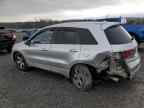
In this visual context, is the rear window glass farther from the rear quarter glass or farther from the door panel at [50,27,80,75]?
the door panel at [50,27,80,75]

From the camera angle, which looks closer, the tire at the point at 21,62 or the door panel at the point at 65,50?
the door panel at the point at 65,50

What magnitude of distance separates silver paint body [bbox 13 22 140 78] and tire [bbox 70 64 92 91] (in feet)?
0.47

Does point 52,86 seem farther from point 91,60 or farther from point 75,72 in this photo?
point 91,60

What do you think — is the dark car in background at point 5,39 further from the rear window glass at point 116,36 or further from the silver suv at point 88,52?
the rear window glass at point 116,36

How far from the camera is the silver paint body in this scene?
5.40m

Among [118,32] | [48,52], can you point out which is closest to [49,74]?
[48,52]

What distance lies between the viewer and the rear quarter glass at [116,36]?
217 inches

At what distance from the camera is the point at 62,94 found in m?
5.74

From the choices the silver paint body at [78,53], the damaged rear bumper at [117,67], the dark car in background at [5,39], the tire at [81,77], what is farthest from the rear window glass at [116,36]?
the dark car in background at [5,39]

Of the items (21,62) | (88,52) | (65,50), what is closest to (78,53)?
(88,52)

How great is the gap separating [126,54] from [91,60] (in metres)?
0.83

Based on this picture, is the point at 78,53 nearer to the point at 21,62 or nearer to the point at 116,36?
the point at 116,36

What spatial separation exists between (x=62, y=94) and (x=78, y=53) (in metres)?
1.08

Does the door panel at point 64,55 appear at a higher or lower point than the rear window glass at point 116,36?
lower
